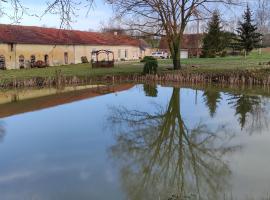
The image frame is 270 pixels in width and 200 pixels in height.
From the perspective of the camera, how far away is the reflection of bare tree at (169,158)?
6.68 metres

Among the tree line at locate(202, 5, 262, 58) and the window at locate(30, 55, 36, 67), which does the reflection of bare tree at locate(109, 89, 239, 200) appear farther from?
the tree line at locate(202, 5, 262, 58)

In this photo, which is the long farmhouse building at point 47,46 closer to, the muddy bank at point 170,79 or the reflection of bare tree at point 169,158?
the muddy bank at point 170,79

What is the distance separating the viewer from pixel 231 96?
1778 centimetres

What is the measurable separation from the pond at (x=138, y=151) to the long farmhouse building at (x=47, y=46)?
1531cm

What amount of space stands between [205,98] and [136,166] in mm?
9842

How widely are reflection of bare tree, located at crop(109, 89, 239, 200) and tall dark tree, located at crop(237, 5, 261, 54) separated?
3614cm

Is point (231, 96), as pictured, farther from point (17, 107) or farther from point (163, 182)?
point (163, 182)

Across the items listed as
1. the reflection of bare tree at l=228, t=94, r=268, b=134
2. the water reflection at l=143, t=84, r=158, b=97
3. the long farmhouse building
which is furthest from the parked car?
the reflection of bare tree at l=228, t=94, r=268, b=134

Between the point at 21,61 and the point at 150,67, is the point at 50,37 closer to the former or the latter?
the point at 21,61

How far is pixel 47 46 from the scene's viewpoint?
127ft

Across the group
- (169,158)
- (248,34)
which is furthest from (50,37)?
(169,158)

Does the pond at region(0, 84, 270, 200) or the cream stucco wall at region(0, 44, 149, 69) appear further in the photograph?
the cream stucco wall at region(0, 44, 149, 69)

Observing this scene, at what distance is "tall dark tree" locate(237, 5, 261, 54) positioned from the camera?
46688mm

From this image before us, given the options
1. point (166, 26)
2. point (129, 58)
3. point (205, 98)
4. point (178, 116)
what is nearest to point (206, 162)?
point (178, 116)
